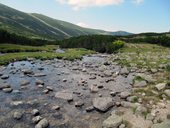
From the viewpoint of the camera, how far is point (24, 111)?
15250 millimetres

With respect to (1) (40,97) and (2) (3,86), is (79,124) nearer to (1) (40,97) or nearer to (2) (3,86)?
(1) (40,97)

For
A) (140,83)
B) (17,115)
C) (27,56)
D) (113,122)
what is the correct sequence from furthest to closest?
(27,56), (140,83), (17,115), (113,122)

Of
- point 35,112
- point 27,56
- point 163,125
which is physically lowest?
point 27,56

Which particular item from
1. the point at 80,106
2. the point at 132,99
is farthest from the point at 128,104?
the point at 80,106

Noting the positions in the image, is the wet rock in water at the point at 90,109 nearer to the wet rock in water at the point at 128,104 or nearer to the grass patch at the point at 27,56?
the wet rock in water at the point at 128,104

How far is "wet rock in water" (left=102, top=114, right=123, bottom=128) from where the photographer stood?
1324 centimetres

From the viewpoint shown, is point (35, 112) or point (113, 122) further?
point (35, 112)

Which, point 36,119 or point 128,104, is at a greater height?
point 128,104

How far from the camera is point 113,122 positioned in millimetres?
13539

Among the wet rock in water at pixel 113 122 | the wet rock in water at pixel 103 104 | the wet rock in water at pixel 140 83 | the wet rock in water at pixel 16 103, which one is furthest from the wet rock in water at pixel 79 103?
the wet rock in water at pixel 140 83

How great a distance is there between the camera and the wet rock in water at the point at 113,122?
13.2 m

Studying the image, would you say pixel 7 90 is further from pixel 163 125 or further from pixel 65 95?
pixel 163 125

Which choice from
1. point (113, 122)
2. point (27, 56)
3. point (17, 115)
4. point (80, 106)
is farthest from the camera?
point (27, 56)

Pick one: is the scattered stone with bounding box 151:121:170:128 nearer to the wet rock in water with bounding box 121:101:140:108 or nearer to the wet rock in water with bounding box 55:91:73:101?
the wet rock in water with bounding box 121:101:140:108
